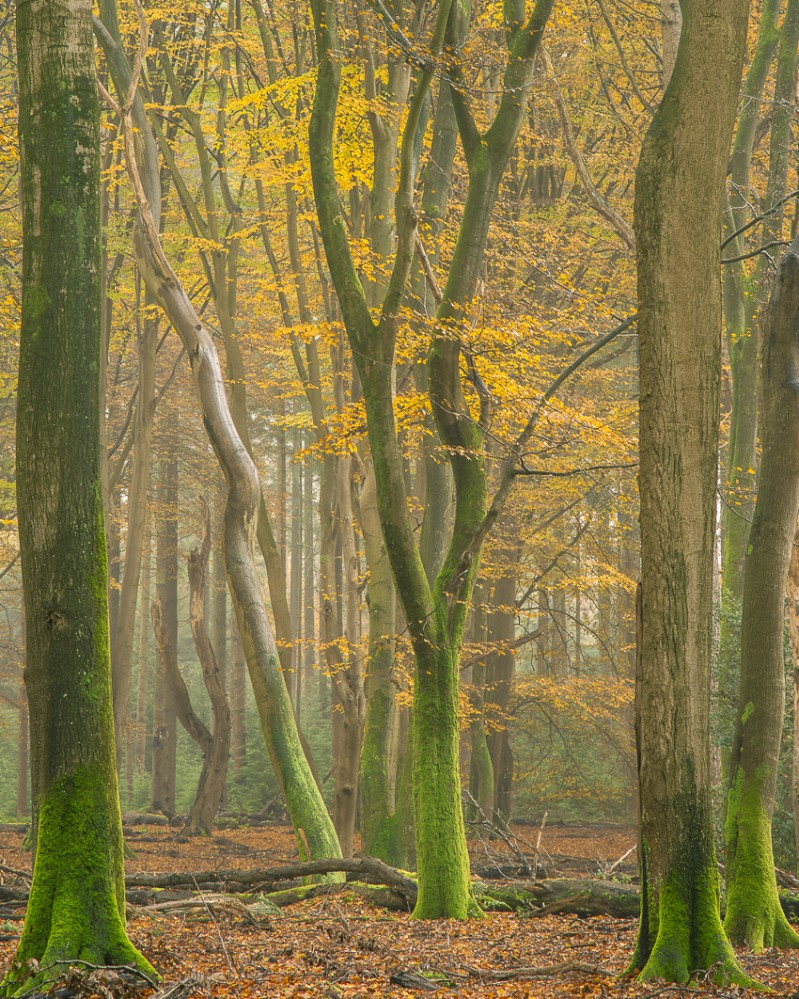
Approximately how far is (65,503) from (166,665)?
1476cm

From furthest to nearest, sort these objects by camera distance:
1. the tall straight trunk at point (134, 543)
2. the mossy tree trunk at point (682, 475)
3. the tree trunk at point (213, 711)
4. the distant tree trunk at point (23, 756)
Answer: the distant tree trunk at point (23, 756), the tree trunk at point (213, 711), the tall straight trunk at point (134, 543), the mossy tree trunk at point (682, 475)

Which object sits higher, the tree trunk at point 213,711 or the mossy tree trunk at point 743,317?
the mossy tree trunk at point 743,317

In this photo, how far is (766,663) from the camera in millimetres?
6879

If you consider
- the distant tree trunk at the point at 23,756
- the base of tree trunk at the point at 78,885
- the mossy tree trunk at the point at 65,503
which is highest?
the mossy tree trunk at the point at 65,503

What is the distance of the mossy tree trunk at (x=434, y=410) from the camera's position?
28.0 feet

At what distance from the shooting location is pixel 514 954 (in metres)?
6.66

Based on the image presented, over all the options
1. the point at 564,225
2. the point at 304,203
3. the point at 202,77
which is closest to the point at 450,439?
the point at 304,203

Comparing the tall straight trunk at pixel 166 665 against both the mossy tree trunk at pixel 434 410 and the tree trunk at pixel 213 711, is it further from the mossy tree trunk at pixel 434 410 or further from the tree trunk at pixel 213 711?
the mossy tree trunk at pixel 434 410

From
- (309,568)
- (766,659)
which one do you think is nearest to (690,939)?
(766,659)

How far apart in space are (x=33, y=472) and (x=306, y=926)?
469 centimetres

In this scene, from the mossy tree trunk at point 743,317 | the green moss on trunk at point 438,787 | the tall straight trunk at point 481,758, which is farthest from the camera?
the tall straight trunk at point 481,758

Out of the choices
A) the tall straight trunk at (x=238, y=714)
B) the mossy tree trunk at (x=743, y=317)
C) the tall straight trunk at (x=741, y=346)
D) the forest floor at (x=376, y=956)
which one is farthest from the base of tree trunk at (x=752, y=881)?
the tall straight trunk at (x=238, y=714)

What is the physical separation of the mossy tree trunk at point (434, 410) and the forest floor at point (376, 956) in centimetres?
85

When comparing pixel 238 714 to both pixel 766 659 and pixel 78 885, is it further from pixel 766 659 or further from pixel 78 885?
pixel 78 885
